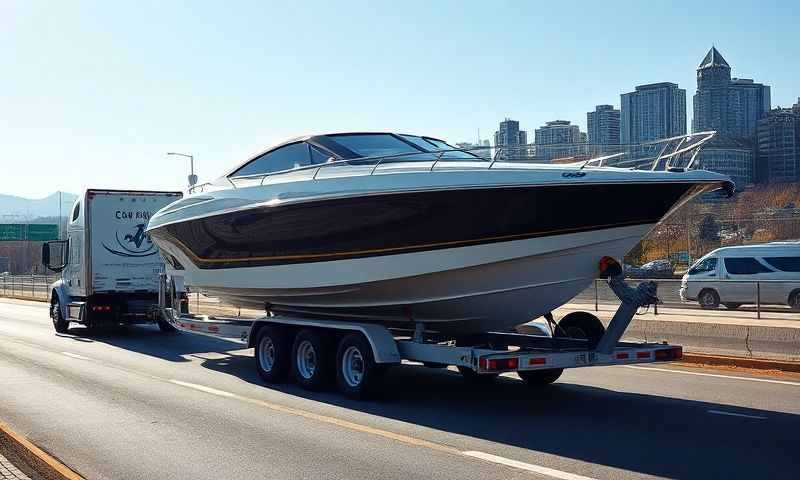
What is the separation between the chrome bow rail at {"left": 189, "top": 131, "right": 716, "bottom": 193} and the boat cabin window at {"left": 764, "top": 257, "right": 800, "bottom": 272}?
1776cm

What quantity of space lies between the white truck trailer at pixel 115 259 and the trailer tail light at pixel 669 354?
13.5 meters

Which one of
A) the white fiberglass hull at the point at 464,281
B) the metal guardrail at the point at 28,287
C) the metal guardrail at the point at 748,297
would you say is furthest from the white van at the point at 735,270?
the metal guardrail at the point at 28,287

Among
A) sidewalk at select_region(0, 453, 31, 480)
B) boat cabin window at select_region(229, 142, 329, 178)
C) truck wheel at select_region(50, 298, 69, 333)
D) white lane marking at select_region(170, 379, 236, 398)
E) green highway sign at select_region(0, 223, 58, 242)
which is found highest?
green highway sign at select_region(0, 223, 58, 242)

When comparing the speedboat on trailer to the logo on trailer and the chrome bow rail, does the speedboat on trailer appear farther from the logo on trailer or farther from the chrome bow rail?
the logo on trailer

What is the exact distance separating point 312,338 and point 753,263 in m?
19.2

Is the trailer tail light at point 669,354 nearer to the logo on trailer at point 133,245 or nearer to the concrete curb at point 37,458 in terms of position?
the concrete curb at point 37,458

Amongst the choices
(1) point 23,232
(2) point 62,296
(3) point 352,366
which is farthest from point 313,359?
(1) point 23,232

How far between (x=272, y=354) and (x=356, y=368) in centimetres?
200

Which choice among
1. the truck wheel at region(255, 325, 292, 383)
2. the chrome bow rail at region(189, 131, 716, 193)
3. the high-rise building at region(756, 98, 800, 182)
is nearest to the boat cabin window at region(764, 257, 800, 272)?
the chrome bow rail at region(189, 131, 716, 193)

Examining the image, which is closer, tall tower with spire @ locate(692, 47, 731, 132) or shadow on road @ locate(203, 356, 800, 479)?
shadow on road @ locate(203, 356, 800, 479)

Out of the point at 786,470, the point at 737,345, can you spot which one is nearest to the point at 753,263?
the point at 737,345

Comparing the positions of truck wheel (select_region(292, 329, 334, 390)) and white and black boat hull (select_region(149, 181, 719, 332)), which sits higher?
white and black boat hull (select_region(149, 181, 719, 332))

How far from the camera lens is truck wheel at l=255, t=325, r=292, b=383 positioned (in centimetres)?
1222

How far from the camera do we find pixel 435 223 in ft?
32.7
